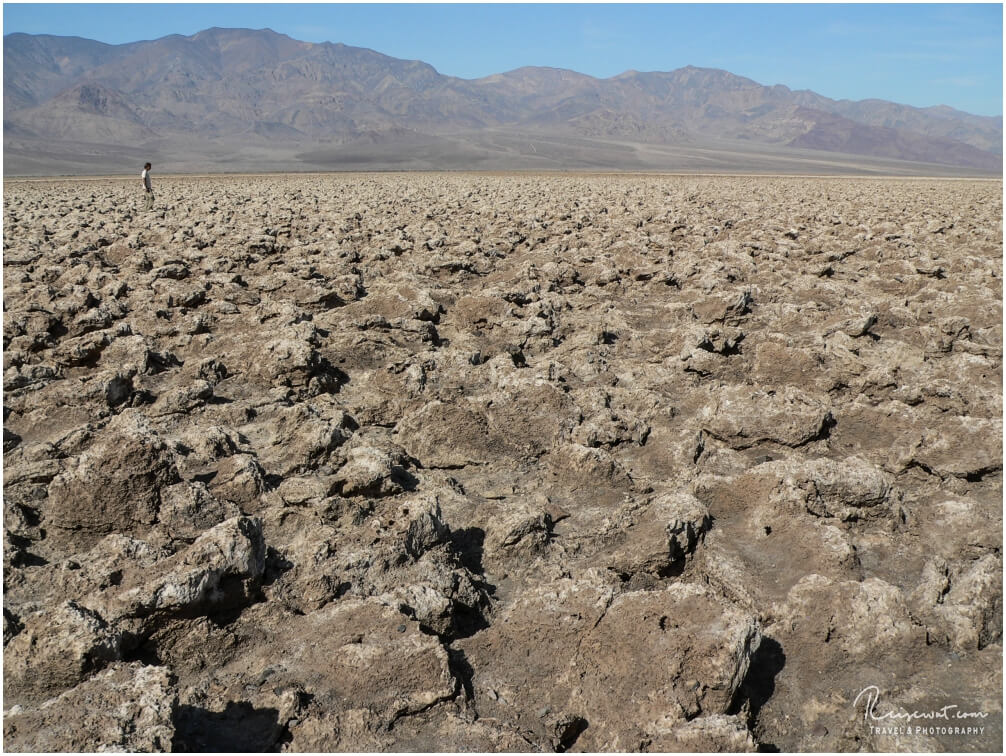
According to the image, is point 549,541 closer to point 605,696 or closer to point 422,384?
point 605,696

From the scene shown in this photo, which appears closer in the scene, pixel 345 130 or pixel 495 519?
pixel 495 519

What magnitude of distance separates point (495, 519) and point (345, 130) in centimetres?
12265

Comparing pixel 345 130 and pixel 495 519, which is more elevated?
pixel 345 130

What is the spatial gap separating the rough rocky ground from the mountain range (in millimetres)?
44402

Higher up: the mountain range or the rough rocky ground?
the mountain range

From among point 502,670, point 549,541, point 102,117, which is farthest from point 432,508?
point 102,117

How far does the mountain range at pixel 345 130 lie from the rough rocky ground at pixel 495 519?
4440cm

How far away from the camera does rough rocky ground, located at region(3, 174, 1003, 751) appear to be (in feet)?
7.18

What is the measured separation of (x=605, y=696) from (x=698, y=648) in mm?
301

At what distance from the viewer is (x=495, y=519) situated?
318 cm

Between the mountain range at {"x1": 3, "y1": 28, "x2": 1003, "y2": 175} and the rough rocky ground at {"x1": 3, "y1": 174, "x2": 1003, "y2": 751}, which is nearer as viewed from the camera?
the rough rocky ground at {"x1": 3, "y1": 174, "x2": 1003, "y2": 751}

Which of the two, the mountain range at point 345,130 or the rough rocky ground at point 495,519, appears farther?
the mountain range at point 345,130

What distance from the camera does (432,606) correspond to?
2520mm

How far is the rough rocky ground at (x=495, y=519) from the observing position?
219 centimetres
